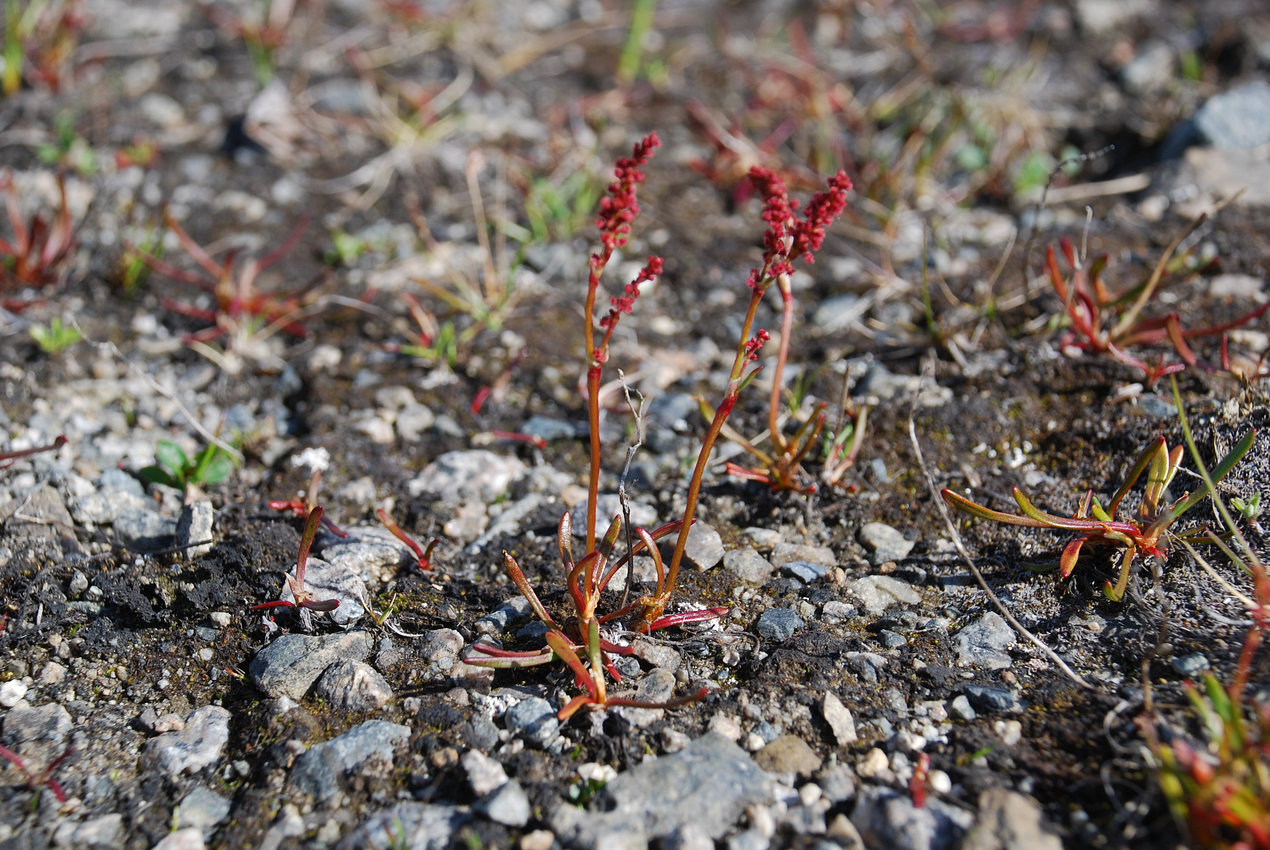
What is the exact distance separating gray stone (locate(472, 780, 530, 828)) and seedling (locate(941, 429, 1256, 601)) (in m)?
1.37

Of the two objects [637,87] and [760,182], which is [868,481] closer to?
[760,182]

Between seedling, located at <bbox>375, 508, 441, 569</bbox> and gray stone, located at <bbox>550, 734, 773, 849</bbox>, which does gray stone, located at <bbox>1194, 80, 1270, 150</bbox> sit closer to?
gray stone, located at <bbox>550, 734, 773, 849</bbox>

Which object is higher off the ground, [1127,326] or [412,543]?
[1127,326]

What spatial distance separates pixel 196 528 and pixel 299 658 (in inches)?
26.4

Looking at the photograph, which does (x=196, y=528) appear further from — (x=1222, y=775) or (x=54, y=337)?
(x=1222, y=775)

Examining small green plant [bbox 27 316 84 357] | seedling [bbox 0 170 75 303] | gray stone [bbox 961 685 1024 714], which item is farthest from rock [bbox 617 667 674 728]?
seedling [bbox 0 170 75 303]

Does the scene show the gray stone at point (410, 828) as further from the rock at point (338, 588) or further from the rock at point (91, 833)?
the rock at point (338, 588)

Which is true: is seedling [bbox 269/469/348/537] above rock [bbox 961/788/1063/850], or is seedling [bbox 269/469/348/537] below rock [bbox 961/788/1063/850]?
below

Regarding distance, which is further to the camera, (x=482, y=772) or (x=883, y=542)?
(x=883, y=542)

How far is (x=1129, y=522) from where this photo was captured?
2.63 meters

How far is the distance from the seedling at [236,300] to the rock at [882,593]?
2.51 metres

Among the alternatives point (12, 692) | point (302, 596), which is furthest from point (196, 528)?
point (12, 692)

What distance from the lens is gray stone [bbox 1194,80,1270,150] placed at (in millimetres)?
4398

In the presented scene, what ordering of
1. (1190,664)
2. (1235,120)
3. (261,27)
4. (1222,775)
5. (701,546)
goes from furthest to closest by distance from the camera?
(261,27) → (1235,120) → (701,546) → (1190,664) → (1222,775)
